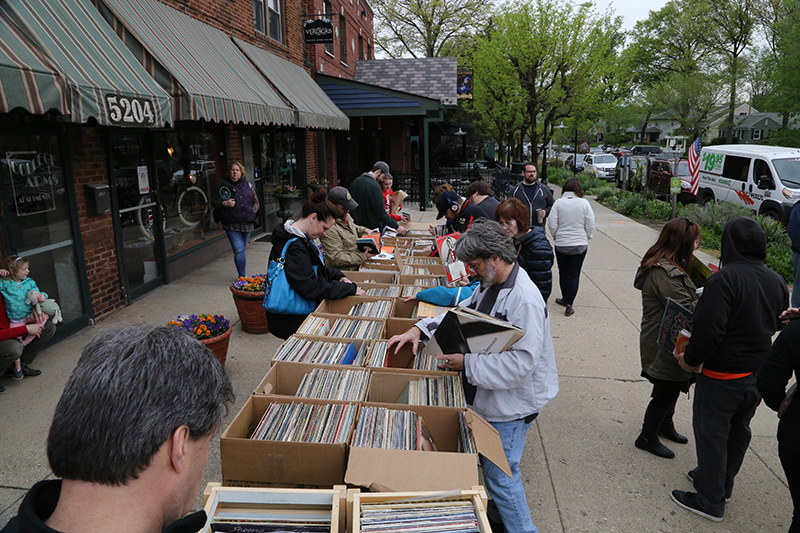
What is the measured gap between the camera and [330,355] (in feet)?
11.0

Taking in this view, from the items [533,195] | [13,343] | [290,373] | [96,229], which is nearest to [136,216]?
[96,229]

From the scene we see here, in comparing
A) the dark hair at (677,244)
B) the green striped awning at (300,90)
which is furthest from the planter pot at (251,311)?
the green striped awning at (300,90)

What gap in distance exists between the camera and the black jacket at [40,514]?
114cm

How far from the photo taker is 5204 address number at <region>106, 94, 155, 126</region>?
515 centimetres

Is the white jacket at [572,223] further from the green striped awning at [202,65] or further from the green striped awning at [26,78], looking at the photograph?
the green striped awning at [26,78]

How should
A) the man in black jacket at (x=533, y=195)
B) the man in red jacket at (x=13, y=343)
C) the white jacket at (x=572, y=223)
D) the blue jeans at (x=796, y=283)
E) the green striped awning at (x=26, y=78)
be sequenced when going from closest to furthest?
the green striped awning at (x=26, y=78) → the man in red jacket at (x=13, y=343) → the blue jeans at (x=796, y=283) → the white jacket at (x=572, y=223) → the man in black jacket at (x=533, y=195)

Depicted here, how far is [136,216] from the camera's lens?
7.74 metres

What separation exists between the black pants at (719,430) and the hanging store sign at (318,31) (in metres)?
13.1

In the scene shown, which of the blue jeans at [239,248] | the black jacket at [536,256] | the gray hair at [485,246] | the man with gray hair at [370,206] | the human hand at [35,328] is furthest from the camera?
the blue jeans at [239,248]

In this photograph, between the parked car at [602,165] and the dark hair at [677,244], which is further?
the parked car at [602,165]

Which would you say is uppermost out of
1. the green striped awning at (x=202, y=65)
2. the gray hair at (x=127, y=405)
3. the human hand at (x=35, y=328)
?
the green striped awning at (x=202, y=65)

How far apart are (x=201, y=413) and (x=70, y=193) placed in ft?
20.2

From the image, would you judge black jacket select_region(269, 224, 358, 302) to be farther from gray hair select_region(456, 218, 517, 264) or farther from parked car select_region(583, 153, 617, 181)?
parked car select_region(583, 153, 617, 181)

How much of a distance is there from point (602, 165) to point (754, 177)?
19616mm
